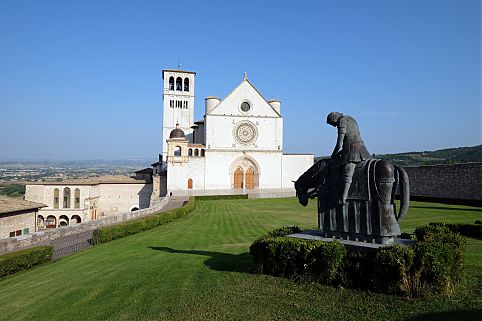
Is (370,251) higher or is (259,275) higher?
(370,251)

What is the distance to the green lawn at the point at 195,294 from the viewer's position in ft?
21.6

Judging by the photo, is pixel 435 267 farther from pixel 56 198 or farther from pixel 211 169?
pixel 56 198

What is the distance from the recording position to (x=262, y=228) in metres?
19.5

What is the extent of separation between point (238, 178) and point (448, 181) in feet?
94.7

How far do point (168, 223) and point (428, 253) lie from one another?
20932 millimetres

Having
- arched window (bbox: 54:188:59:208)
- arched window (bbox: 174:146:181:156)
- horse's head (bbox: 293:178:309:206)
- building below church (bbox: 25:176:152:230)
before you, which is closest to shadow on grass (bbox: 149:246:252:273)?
horse's head (bbox: 293:178:309:206)

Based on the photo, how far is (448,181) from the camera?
34719 mm

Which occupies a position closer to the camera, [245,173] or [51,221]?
[51,221]

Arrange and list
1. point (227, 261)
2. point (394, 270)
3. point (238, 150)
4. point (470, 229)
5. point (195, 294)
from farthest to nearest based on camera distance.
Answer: point (238, 150), point (470, 229), point (227, 261), point (195, 294), point (394, 270)

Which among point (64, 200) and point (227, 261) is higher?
point (227, 261)

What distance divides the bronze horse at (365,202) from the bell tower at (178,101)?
55.8 m

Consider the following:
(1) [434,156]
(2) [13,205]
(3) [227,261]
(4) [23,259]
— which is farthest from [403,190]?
(1) [434,156]

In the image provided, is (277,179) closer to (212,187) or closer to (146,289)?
(212,187)

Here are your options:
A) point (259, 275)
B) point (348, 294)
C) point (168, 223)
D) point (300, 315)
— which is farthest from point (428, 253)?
point (168, 223)
